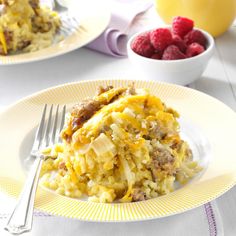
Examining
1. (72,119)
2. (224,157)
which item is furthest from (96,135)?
(224,157)

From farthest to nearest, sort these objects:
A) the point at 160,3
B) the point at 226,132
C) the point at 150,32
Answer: the point at 160,3
the point at 150,32
the point at 226,132

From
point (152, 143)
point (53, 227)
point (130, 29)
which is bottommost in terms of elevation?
point (130, 29)

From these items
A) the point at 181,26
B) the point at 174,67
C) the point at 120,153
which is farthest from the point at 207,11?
the point at 120,153

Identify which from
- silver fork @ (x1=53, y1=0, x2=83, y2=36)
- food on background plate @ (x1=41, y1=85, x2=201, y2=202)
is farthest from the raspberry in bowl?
food on background plate @ (x1=41, y1=85, x2=201, y2=202)

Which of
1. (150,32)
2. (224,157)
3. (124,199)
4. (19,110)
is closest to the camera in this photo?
(124,199)

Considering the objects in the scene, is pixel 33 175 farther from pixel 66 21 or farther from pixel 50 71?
pixel 66 21

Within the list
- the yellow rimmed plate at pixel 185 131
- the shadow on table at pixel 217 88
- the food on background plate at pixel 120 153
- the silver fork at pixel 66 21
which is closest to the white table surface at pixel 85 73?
the shadow on table at pixel 217 88

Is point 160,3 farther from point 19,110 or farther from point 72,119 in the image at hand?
point 72,119
